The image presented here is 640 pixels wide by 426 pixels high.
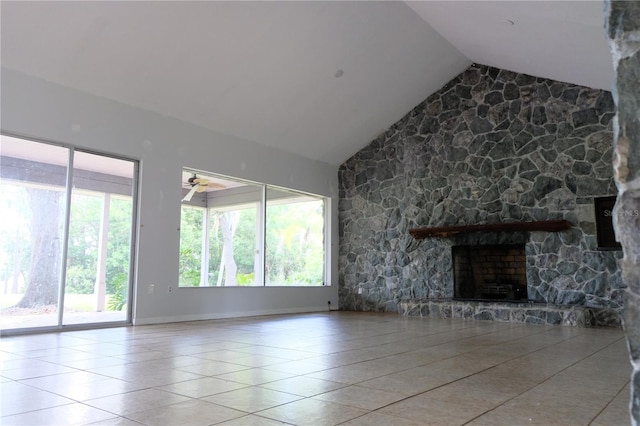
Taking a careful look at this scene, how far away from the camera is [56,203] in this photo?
5.82 metres

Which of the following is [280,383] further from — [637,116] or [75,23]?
[75,23]

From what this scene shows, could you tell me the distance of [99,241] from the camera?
20.3 ft

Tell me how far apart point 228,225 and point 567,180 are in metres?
5.46

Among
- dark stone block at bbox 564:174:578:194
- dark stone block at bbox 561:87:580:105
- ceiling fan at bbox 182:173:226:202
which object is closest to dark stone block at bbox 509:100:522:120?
dark stone block at bbox 561:87:580:105

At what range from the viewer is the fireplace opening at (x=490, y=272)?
771cm

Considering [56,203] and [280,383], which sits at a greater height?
[56,203]

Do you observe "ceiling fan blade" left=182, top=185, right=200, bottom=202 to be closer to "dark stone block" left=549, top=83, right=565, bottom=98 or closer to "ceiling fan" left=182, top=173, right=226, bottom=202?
"ceiling fan" left=182, top=173, right=226, bottom=202

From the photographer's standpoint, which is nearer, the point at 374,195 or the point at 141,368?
the point at 141,368

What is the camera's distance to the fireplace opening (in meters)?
7.71

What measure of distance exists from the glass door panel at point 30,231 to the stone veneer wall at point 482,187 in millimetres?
5372

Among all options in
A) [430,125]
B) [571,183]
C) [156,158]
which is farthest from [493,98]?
[156,158]

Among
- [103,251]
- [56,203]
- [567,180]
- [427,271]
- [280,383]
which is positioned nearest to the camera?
[280,383]

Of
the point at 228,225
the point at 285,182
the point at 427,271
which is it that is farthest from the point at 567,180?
the point at 228,225

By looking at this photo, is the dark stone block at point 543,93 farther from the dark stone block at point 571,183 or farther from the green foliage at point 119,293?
the green foliage at point 119,293
